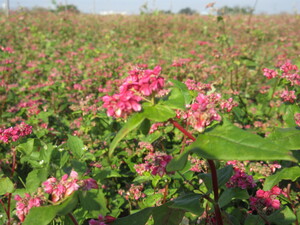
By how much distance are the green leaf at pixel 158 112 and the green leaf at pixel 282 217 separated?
107 cm

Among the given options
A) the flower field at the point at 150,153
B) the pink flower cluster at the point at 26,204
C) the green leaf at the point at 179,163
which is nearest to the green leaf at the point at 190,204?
the flower field at the point at 150,153

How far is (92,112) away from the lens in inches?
117

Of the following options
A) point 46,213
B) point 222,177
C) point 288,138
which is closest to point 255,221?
point 222,177

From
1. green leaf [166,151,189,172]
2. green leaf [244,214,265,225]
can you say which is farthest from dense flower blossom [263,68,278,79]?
green leaf [166,151,189,172]

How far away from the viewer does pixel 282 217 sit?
1.63m

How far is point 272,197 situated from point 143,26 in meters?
12.6

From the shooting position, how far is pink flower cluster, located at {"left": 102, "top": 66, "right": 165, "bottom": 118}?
111 cm

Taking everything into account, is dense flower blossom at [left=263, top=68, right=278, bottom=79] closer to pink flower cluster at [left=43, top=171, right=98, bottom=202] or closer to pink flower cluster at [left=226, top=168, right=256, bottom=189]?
pink flower cluster at [left=226, top=168, right=256, bottom=189]

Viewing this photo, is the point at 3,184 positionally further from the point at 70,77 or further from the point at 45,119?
the point at 70,77

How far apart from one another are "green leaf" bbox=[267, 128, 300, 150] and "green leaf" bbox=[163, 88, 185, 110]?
48 cm

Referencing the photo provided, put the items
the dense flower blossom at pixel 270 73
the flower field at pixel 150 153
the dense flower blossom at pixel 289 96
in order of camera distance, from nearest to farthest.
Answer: the flower field at pixel 150 153 → the dense flower blossom at pixel 289 96 → the dense flower blossom at pixel 270 73

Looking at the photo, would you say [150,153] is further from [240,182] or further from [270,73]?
[270,73]

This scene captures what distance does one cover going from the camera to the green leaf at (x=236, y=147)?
2.77 ft

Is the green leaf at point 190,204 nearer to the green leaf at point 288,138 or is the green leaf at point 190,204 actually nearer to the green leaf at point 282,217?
the green leaf at point 288,138
